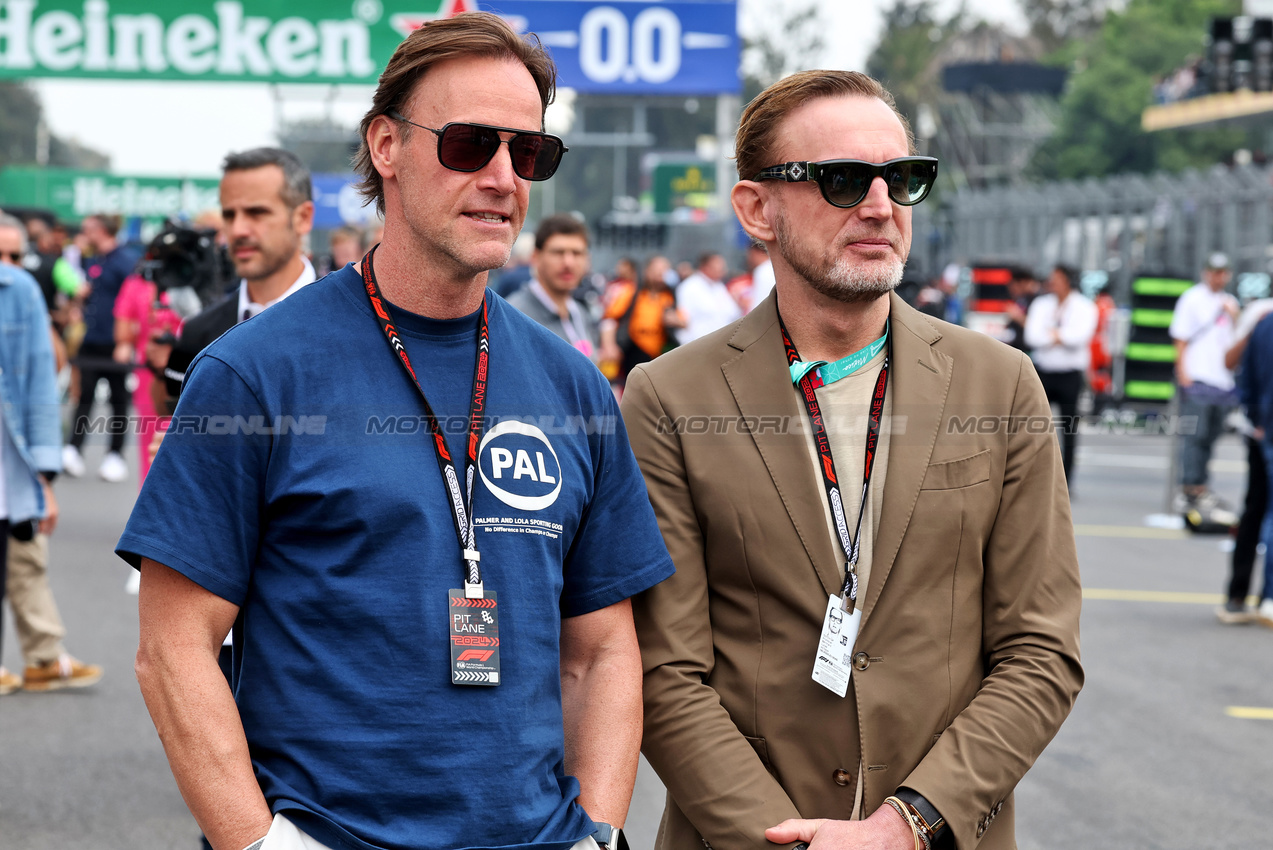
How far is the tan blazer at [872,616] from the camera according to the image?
7.56ft

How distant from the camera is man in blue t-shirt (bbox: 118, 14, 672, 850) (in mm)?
1966

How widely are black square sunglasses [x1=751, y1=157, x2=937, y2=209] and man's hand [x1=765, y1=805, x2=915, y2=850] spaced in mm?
1087

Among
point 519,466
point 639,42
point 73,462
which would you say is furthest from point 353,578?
point 639,42

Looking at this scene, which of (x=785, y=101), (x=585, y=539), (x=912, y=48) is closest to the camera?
(x=585, y=539)

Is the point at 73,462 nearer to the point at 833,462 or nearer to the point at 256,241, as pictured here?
the point at 256,241

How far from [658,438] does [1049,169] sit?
6427cm

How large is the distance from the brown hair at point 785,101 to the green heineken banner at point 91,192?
40119 mm

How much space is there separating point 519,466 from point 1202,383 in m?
11.7

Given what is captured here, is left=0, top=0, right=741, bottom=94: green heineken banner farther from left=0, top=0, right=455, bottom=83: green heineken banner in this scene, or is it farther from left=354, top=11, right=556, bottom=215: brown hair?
left=354, top=11, right=556, bottom=215: brown hair

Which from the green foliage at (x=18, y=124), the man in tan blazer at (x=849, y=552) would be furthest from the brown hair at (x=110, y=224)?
the green foliage at (x=18, y=124)

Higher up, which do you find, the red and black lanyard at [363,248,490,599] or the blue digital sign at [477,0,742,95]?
the blue digital sign at [477,0,742,95]

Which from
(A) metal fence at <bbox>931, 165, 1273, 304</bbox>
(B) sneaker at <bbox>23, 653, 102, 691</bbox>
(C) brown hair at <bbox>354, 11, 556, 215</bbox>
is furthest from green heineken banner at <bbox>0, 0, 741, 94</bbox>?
(A) metal fence at <bbox>931, 165, 1273, 304</bbox>

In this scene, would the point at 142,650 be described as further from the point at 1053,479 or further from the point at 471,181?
the point at 1053,479

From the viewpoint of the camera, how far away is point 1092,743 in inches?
239
